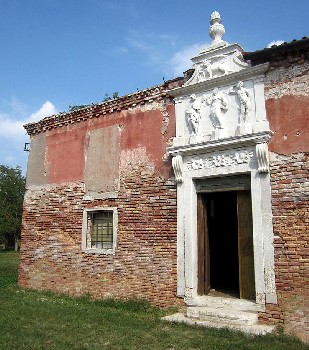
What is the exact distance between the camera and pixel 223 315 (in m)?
6.43

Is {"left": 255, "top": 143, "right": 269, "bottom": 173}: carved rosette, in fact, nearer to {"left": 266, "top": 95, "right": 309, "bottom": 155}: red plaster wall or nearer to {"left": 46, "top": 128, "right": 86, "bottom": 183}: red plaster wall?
{"left": 266, "top": 95, "right": 309, "bottom": 155}: red plaster wall

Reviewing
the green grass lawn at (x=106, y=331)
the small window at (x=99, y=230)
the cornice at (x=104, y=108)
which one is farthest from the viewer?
the small window at (x=99, y=230)

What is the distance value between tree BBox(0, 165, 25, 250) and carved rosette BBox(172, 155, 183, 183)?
33325 millimetres

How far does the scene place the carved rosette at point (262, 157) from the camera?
6.61 meters

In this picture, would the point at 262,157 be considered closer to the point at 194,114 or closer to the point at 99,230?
the point at 194,114

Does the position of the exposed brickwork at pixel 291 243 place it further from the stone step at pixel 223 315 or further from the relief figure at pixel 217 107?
the relief figure at pixel 217 107

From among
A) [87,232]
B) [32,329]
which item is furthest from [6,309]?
[87,232]

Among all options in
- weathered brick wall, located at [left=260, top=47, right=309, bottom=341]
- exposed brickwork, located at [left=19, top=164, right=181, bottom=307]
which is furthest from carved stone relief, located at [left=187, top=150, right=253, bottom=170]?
exposed brickwork, located at [left=19, top=164, right=181, bottom=307]

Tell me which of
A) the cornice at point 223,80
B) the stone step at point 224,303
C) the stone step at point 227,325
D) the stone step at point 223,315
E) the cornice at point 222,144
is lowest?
the stone step at point 227,325

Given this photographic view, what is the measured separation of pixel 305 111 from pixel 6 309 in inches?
292

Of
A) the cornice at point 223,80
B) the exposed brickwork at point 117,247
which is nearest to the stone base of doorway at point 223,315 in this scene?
the exposed brickwork at point 117,247

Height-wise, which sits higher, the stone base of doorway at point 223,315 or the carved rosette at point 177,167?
the carved rosette at point 177,167

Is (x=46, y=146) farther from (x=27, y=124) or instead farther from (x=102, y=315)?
(x=102, y=315)

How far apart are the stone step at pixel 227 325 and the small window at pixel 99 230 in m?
2.70
